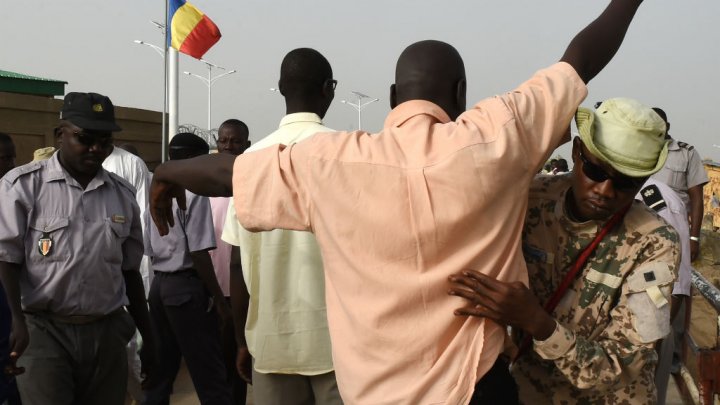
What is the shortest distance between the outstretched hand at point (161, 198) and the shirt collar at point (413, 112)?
65 cm

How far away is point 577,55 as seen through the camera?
1.85 m

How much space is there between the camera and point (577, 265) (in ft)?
6.86

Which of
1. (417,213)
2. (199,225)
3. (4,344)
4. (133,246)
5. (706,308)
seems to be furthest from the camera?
(706,308)

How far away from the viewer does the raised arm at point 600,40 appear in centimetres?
185

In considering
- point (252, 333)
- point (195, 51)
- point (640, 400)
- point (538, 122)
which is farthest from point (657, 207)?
point (195, 51)

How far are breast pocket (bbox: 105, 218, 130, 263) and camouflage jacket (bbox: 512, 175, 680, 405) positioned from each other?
2263 millimetres

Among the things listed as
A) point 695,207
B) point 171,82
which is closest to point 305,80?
point 695,207

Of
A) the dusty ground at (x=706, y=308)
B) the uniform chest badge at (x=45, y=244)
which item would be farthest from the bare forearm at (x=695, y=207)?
the uniform chest badge at (x=45, y=244)

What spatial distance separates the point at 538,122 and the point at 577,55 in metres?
0.26

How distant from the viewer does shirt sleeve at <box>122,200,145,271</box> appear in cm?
391

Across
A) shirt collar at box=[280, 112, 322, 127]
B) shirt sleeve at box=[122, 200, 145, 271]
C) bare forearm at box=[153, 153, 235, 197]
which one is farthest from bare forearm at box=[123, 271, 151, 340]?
bare forearm at box=[153, 153, 235, 197]

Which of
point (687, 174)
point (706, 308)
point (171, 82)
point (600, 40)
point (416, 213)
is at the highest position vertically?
point (171, 82)

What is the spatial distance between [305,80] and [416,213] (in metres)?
1.54

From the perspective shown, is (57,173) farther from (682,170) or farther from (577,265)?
(682,170)
